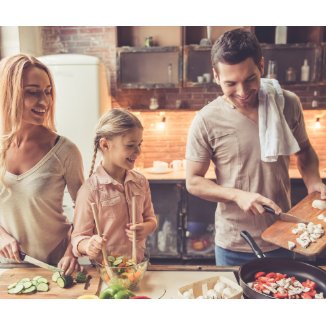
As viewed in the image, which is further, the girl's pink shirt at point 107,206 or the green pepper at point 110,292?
the girl's pink shirt at point 107,206

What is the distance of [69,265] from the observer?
44.3 inches

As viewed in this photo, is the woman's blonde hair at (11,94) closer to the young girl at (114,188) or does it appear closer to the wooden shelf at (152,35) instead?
the young girl at (114,188)

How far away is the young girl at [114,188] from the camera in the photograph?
3.84 ft

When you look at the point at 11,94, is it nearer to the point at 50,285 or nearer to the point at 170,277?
the point at 50,285

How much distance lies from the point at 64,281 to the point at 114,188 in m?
0.41

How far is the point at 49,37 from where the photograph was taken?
350 centimetres

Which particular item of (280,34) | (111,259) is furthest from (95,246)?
(280,34)

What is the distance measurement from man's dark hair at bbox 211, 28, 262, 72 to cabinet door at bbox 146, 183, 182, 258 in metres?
1.89

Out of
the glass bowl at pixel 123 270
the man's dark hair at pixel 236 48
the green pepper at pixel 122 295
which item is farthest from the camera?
the man's dark hair at pixel 236 48

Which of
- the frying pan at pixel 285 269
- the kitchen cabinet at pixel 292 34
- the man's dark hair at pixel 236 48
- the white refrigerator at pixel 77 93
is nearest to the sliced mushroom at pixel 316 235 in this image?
the frying pan at pixel 285 269

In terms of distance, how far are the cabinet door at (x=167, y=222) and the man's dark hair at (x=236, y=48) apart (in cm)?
189

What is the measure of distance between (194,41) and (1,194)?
2.86m

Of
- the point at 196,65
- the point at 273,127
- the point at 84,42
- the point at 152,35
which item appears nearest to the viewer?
the point at 273,127
